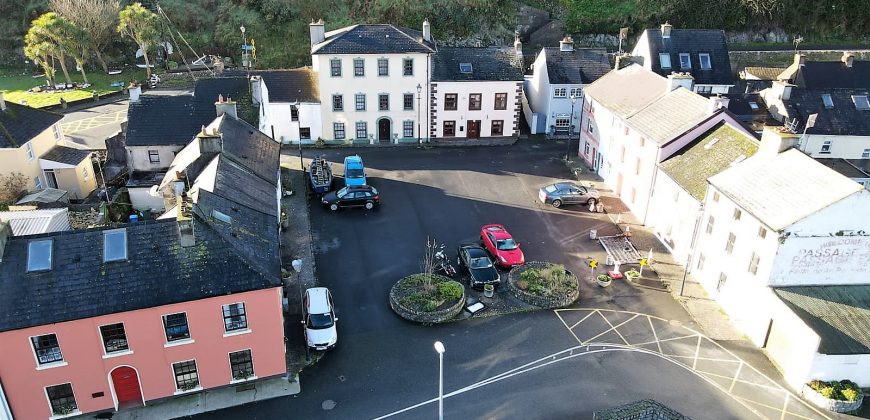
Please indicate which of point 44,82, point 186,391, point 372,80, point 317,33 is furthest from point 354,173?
point 44,82

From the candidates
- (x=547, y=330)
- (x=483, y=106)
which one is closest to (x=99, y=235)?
(x=547, y=330)

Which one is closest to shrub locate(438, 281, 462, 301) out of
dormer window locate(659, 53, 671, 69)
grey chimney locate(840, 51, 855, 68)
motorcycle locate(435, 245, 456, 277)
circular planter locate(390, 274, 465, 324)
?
circular planter locate(390, 274, 465, 324)

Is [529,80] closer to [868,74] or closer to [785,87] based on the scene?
[785,87]

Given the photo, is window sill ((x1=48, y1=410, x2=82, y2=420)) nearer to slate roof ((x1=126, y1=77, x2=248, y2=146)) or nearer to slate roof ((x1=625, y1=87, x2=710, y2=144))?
slate roof ((x1=126, y1=77, x2=248, y2=146))

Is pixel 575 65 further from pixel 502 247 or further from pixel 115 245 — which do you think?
pixel 115 245

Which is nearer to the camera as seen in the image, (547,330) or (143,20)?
(547,330)

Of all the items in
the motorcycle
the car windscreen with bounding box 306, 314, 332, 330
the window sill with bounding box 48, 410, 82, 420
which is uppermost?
the car windscreen with bounding box 306, 314, 332, 330
